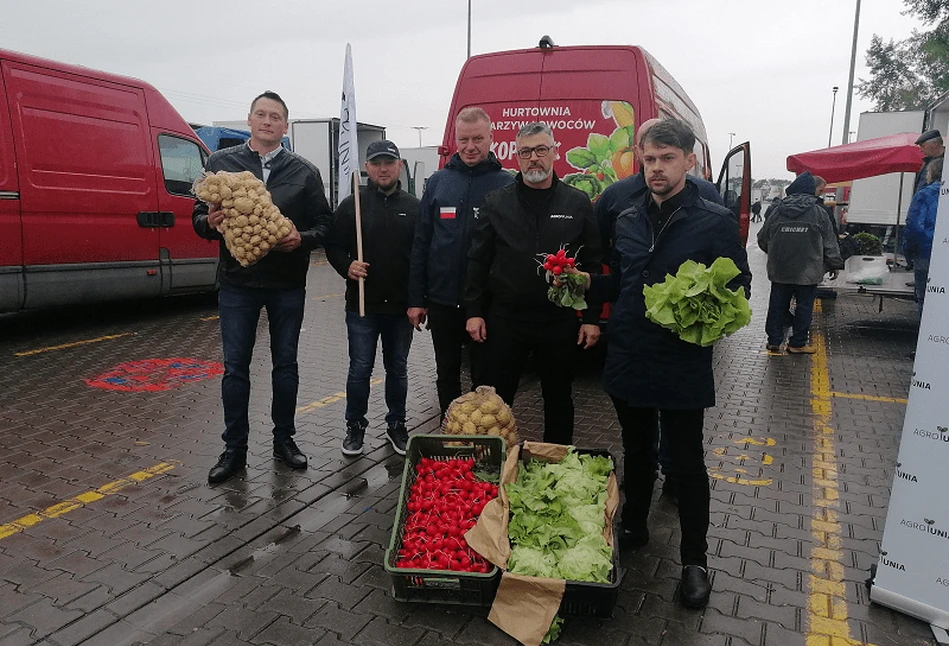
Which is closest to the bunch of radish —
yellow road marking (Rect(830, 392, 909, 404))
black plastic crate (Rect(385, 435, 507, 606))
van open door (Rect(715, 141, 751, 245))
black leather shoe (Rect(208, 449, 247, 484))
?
black plastic crate (Rect(385, 435, 507, 606))

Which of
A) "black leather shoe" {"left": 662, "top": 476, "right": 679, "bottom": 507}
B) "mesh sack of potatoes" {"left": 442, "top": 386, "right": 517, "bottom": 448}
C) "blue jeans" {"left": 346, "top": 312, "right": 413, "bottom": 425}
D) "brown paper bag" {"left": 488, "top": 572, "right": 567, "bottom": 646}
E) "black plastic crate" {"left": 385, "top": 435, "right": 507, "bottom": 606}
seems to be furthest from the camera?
"blue jeans" {"left": 346, "top": 312, "right": 413, "bottom": 425}

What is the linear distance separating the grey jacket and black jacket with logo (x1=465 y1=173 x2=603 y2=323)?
5.38m

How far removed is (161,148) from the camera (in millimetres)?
9227

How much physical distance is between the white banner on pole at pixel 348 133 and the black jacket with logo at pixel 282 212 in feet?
0.59

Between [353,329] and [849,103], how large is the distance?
95.5 ft

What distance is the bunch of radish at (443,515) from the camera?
3039 mm

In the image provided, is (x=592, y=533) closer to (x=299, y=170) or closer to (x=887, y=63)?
(x=299, y=170)

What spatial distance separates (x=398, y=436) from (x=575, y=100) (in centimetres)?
377

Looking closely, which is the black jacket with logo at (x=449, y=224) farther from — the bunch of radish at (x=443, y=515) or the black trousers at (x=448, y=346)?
the bunch of radish at (x=443, y=515)

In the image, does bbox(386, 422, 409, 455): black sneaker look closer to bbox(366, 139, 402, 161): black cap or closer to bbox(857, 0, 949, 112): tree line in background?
bbox(366, 139, 402, 161): black cap

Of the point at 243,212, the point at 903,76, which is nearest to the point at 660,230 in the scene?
the point at 243,212

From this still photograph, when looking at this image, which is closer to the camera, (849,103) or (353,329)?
(353,329)

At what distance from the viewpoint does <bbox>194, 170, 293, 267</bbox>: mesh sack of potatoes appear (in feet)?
13.0

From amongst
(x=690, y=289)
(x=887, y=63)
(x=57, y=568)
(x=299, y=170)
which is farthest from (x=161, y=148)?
(x=887, y=63)
